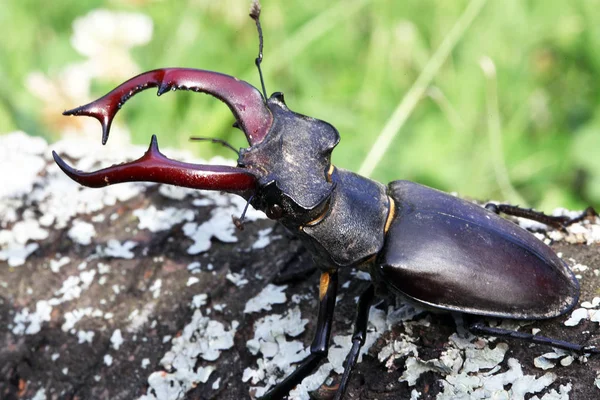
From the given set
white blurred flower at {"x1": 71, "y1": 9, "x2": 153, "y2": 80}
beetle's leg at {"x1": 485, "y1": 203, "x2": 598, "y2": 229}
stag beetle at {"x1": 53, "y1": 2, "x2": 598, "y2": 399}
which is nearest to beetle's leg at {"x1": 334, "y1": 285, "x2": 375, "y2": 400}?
stag beetle at {"x1": 53, "y1": 2, "x2": 598, "y2": 399}

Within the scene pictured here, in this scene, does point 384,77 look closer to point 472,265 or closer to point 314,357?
point 472,265

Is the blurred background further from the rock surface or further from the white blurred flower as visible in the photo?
the rock surface

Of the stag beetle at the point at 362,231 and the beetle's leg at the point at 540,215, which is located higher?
the beetle's leg at the point at 540,215

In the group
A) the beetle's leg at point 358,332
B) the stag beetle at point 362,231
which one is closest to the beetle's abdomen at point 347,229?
the stag beetle at point 362,231

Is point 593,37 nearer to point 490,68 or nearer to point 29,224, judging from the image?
point 490,68

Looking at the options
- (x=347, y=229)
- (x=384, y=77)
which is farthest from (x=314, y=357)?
(x=384, y=77)

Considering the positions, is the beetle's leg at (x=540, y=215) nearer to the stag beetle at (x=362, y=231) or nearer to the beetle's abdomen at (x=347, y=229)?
the stag beetle at (x=362, y=231)
